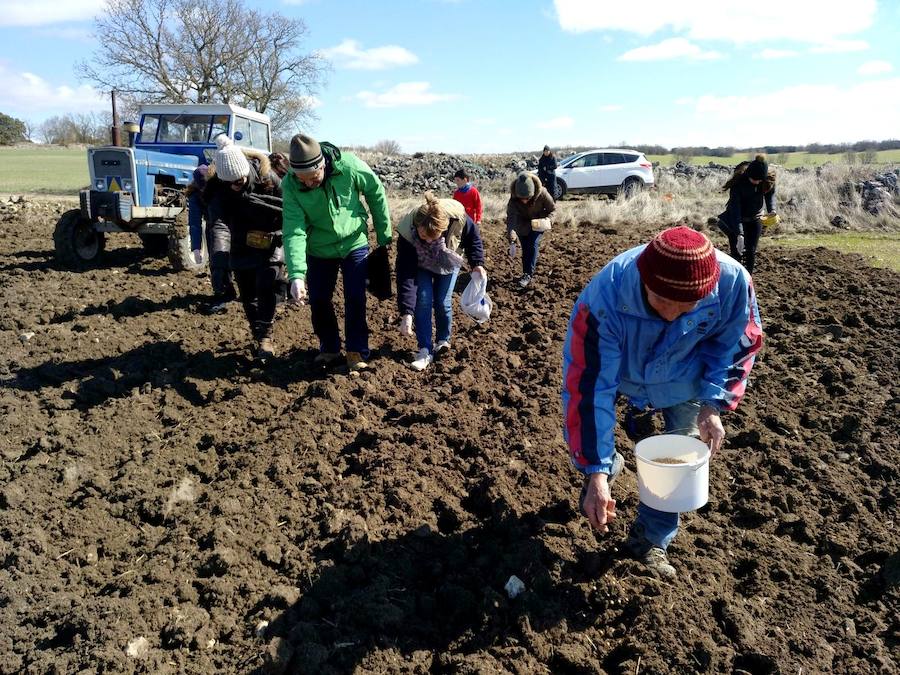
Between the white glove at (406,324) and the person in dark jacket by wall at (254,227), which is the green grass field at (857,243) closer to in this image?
the white glove at (406,324)

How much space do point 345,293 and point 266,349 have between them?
36.3 inches

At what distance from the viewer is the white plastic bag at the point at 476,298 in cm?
532

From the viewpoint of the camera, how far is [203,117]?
10.5 m

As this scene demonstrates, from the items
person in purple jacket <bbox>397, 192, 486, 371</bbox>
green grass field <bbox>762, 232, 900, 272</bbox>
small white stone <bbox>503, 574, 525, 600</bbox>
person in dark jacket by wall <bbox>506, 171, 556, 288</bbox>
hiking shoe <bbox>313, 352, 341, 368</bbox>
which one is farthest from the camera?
green grass field <bbox>762, 232, 900, 272</bbox>

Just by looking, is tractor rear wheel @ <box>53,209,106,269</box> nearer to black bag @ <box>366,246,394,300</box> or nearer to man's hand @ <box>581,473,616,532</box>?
black bag @ <box>366,246,394,300</box>

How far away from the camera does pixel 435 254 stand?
16.3ft

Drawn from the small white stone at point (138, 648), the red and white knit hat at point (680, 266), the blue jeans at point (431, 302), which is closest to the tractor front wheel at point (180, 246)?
the blue jeans at point (431, 302)

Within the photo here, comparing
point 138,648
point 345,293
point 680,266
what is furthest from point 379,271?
point 680,266

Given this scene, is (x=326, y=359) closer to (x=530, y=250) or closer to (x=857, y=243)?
(x=530, y=250)

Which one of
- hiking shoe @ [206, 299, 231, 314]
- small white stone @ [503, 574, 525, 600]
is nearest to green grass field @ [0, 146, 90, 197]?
hiking shoe @ [206, 299, 231, 314]

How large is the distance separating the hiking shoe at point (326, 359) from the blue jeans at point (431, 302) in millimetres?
684

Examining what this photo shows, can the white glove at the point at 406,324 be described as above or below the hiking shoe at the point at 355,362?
above

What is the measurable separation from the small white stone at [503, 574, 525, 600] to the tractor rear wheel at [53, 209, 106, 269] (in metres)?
8.21

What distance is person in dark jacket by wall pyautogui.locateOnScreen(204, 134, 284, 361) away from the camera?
5.13m
